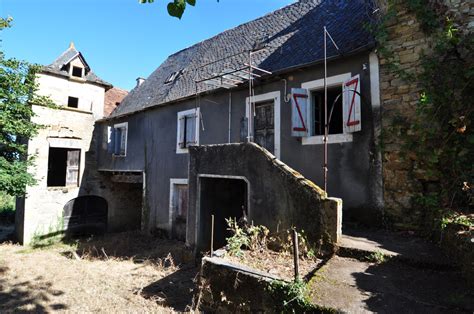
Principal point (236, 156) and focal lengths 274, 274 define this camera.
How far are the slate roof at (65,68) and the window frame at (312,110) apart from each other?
1167 centimetres

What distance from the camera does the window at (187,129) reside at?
9719 millimetres

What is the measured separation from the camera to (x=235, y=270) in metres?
4.16

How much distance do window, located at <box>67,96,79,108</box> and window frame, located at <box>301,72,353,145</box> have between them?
38.5 feet

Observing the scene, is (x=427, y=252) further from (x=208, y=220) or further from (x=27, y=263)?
(x=27, y=263)

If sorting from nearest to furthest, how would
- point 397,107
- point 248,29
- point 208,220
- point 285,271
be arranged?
1. point 285,271
2. point 397,107
3. point 208,220
4. point 248,29

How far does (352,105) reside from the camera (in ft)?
19.2

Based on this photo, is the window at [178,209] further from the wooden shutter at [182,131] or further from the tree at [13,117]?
the tree at [13,117]

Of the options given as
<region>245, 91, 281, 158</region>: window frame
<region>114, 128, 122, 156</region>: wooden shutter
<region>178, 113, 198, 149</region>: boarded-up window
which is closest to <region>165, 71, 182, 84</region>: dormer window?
<region>178, 113, 198, 149</region>: boarded-up window

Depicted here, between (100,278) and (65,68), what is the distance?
10.8 m

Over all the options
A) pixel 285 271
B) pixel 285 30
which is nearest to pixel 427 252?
pixel 285 271

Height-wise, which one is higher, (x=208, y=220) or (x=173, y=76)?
(x=173, y=76)

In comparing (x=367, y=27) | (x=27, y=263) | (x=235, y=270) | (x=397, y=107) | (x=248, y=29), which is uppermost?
(x=248, y=29)

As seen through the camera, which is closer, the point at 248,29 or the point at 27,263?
the point at 27,263

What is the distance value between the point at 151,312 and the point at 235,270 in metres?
2.30
